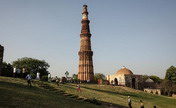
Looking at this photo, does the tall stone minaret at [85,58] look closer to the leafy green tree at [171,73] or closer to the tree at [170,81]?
the tree at [170,81]

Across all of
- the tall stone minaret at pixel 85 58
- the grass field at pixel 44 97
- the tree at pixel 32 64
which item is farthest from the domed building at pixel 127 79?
the grass field at pixel 44 97

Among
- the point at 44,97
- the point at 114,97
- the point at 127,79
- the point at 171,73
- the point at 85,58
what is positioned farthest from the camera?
the point at 171,73

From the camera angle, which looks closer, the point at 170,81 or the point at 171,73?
the point at 170,81

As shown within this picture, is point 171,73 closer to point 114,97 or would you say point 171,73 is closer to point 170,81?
point 170,81

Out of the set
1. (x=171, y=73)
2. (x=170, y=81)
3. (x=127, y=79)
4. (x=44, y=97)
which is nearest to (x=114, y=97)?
(x=44, y=97)

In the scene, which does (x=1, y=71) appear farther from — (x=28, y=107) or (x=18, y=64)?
(x=18, y=64)

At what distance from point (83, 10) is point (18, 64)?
34608 mm

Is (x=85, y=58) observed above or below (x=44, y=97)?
above

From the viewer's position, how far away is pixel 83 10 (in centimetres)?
6512

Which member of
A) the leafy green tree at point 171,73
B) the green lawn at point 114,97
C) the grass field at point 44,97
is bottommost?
the green lawn at point 114,97

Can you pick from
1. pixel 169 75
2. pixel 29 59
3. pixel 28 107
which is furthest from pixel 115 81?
pixel 28 107

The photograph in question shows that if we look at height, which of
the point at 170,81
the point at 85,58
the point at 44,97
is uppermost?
the point at 85,58

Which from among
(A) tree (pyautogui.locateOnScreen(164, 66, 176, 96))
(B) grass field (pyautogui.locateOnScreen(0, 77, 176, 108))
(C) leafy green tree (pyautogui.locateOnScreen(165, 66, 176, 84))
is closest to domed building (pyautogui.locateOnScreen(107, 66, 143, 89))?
(A) tree (pyautogui.locateOnScreen(164, 66, 176, 96))

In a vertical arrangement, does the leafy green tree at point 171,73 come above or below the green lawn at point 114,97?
above
